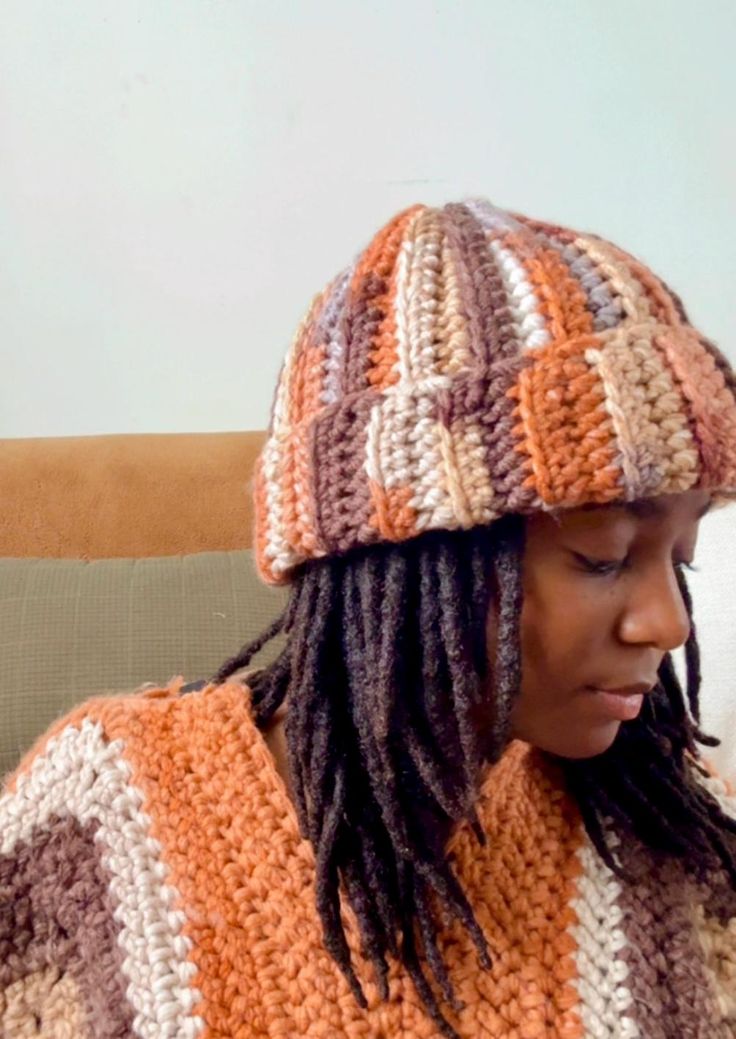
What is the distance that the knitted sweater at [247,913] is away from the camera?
0.50 metres

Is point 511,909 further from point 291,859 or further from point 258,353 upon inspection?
point 258,353

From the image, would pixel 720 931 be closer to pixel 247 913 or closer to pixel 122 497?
pixel 247 913

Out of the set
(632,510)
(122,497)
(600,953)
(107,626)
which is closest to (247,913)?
(600,953)

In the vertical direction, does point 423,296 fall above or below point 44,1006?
above

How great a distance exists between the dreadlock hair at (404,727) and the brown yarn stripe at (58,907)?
13 centimetres

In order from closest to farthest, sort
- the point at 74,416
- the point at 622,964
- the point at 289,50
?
1. the point at 622,964
2. the point at 289,50
3. the point at 74,416

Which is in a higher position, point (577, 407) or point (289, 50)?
point (289, 50)

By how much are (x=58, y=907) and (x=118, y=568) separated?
42 cm

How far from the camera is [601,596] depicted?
1.51 feet

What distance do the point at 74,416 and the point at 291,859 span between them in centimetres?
79

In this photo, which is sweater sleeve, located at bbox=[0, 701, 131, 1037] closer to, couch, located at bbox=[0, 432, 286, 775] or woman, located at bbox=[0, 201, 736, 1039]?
woman, located at bbox=[0, 201, 736, 1039]

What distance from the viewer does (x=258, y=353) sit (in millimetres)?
1163

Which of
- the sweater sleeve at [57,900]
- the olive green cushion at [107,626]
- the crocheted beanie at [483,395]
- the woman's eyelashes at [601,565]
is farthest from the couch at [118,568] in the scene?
the woman's eyelashes at [601,565]

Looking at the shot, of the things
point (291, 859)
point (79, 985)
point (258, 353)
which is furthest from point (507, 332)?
point (258, 353)
